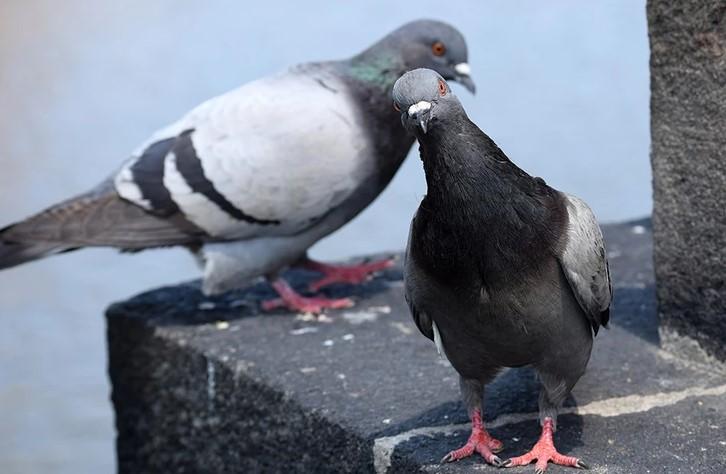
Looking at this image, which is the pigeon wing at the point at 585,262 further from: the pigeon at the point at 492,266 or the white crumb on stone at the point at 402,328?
the white crumb on stone at the point at 402,328

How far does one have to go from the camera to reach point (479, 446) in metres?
3.25

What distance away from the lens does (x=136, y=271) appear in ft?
27.4

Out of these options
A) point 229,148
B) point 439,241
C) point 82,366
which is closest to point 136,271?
point 82,366

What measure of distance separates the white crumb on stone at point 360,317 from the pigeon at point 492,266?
4.57 feet

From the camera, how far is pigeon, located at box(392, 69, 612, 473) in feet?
9.43

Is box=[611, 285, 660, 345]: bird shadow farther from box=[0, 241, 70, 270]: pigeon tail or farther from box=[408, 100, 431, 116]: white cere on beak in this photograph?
box=[0, 241, 70, 270]: pigeon tail

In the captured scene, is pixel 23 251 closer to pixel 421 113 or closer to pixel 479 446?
pixel 479 446

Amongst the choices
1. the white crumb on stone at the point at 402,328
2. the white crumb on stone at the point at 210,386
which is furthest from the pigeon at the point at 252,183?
the white crumb on stone at the point at 210,386

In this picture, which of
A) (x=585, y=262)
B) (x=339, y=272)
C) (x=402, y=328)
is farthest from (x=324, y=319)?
(x=585, y=262)

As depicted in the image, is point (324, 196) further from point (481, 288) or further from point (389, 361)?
point (481, 288)

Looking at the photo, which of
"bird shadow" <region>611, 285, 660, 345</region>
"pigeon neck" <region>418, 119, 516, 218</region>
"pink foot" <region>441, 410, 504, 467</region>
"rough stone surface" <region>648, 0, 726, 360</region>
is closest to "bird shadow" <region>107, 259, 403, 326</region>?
"bird shadow" <region>611, 285, 660, 345</region>

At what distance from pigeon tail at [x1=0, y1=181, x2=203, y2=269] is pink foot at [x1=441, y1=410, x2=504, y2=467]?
187 centimetres

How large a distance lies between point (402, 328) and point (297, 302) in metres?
0.53

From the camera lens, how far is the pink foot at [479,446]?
3.21m
